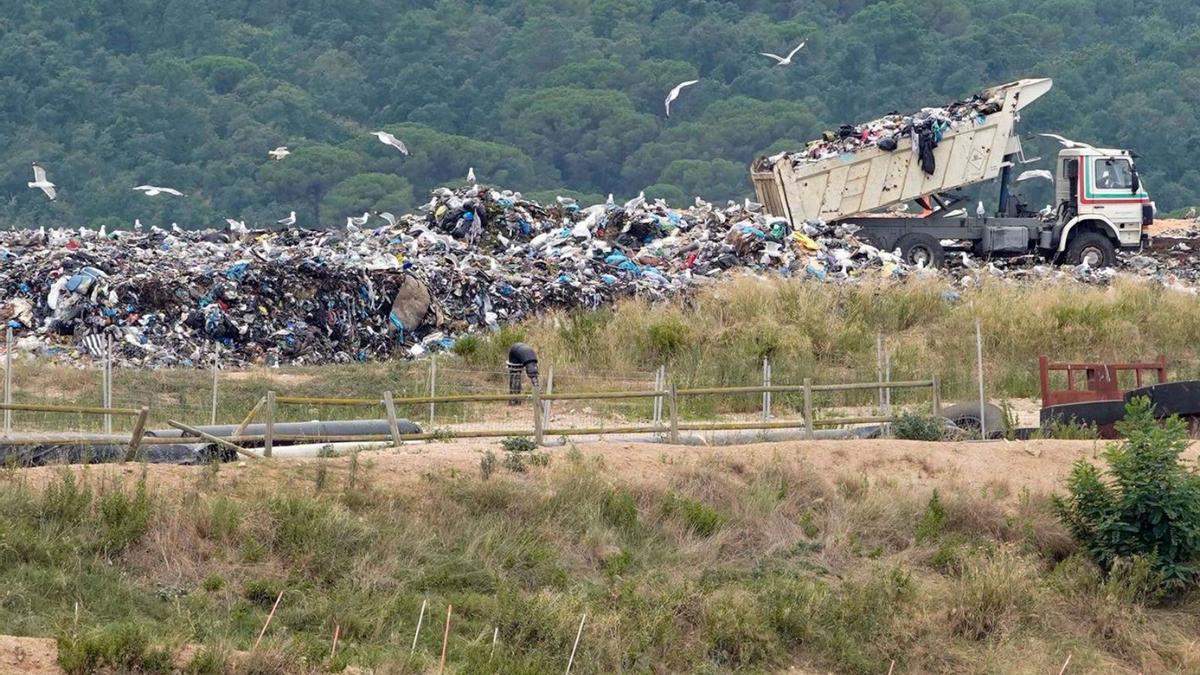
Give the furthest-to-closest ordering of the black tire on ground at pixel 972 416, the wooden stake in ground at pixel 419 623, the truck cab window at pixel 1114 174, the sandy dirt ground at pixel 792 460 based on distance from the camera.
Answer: the truck cab window at pixel 1114 174 → the black tire on ground at pixel 972 416 → the sandy dirt ground at pixel 792 460 → the wooden stake in ground at pixel 419 623

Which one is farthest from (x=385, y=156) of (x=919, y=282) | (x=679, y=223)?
(x=919, y=282)

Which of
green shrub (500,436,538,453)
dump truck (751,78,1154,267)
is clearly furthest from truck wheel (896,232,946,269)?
green shrub (500,436,538,453)

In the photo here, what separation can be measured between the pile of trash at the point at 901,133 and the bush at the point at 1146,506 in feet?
43.8

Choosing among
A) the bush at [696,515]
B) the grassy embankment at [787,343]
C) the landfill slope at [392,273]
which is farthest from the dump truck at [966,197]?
the bush at [696,515]

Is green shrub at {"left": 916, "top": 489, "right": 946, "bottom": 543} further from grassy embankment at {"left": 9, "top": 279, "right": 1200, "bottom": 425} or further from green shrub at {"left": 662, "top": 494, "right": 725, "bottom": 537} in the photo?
grassy embankment at {"left": 9, "top": 279, "right": 1200, "bottom": 425}

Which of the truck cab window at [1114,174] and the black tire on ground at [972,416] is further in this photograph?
the truck cab window at [1114,174]

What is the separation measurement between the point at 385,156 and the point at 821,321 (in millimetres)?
39522

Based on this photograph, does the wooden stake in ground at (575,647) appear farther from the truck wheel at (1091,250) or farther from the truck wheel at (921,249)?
the truck wheel at (1091,250)

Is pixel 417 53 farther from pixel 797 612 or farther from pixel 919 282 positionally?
pixel 797 612

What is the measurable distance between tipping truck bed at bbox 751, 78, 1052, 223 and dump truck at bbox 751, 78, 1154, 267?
1 cm

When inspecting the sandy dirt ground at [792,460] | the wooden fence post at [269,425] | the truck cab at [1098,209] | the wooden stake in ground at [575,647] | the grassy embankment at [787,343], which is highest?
the truck cab at [1098,209]

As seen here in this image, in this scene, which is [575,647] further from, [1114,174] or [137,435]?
[1114,174]

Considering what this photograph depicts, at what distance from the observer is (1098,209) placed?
30516 mm

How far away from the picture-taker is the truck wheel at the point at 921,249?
2970 cm
